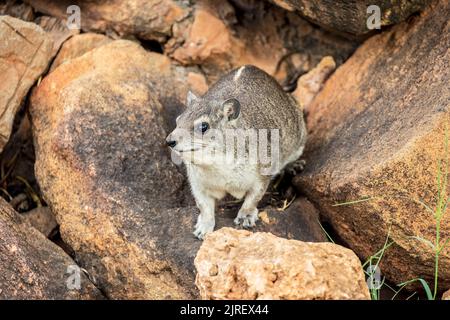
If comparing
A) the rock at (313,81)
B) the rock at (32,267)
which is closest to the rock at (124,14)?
the rock at (313,81)

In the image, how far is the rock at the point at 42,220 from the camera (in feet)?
24.1

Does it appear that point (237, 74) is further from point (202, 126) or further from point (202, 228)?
point (202, 228)

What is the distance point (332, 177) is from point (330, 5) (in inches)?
66.9

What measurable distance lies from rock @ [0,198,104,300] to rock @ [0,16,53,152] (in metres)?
0.95

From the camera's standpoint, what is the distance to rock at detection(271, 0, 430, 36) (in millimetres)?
6734

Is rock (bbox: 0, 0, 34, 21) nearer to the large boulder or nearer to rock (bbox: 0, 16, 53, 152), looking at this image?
rock (bbox: 0, 16, 53, 152)

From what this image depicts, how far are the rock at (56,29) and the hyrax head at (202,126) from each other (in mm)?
2115

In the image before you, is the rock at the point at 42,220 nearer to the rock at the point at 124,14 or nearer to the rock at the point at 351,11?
the rock at the point at 124,14

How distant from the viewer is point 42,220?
7.42 m

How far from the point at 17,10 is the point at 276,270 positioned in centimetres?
479

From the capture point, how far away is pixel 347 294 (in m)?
4.56

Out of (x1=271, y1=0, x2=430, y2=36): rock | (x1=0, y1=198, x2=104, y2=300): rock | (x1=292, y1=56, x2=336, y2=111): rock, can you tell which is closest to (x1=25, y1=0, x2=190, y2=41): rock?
(x1=271, y1=0, x2=430, y2=36): rock

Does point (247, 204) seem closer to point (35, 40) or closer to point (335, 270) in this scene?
point (335, 270)

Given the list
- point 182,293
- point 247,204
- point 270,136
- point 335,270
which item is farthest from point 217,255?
point 270,136
